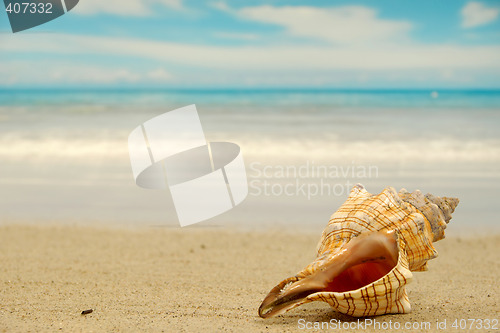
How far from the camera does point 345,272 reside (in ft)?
6.30

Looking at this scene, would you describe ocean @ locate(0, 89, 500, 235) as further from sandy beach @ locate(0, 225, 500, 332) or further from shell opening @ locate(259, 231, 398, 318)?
shell opening @ locate(259, 231, 398, 318)

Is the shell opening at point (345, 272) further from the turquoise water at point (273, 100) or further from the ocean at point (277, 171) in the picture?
the turquoise water at point (273, 100)

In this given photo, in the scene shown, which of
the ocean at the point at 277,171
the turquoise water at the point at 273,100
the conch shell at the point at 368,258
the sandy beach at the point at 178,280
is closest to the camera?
the conch shell at the point at 368,258

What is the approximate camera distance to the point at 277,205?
179 inches

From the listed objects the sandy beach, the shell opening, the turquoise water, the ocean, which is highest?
the shell opening

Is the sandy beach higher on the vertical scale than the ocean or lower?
higher

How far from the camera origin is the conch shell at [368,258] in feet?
5.81

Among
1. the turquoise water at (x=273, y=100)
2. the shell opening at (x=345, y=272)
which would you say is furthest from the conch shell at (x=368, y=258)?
the turquoise water at (x=273, y=100)

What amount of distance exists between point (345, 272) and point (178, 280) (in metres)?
1.04

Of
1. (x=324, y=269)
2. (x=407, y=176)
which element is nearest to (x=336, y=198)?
(x=407, y=176)

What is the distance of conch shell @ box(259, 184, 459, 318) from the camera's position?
1.77 meters

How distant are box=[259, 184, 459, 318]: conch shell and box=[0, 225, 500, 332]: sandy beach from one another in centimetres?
11

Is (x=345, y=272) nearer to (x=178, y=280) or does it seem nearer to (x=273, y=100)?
(x=178, y=280)

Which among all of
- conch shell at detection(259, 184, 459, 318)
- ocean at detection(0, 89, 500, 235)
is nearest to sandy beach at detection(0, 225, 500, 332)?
conch shell at detection(259, 184, 459, 318)
